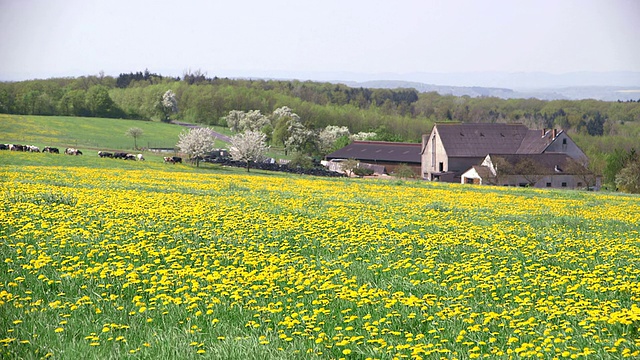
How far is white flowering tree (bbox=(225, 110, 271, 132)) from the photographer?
171312 millimetres

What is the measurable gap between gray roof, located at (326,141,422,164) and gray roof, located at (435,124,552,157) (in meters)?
16.5

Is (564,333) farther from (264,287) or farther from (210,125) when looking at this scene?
(210,125)

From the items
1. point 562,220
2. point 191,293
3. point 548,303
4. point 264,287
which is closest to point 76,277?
point 191,293

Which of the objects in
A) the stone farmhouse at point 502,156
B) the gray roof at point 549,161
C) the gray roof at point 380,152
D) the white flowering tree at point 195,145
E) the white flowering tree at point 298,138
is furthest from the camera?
the white flowering tree at point 298,138

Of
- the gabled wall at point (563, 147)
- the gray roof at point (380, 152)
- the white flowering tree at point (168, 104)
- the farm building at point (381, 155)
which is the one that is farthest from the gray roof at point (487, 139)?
the white flowering tree at point (168, 104)

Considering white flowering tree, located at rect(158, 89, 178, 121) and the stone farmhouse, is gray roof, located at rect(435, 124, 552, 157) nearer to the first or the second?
the stone farmhouse

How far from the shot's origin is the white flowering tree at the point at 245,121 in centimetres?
17131

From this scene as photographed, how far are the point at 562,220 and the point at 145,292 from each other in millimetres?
16950

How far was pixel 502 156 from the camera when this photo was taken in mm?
92438

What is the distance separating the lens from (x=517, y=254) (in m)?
15.5

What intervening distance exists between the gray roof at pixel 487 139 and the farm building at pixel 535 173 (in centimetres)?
1456

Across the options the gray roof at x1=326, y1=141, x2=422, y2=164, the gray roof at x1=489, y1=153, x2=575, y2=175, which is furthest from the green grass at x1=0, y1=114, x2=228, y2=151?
the gray roof at x1=489, y1=153, x2=575, y2=175

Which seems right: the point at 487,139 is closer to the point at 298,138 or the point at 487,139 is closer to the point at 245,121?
the point at 298,138

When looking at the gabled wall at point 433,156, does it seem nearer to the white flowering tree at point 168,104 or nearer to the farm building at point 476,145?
the farm building at point 476,145
